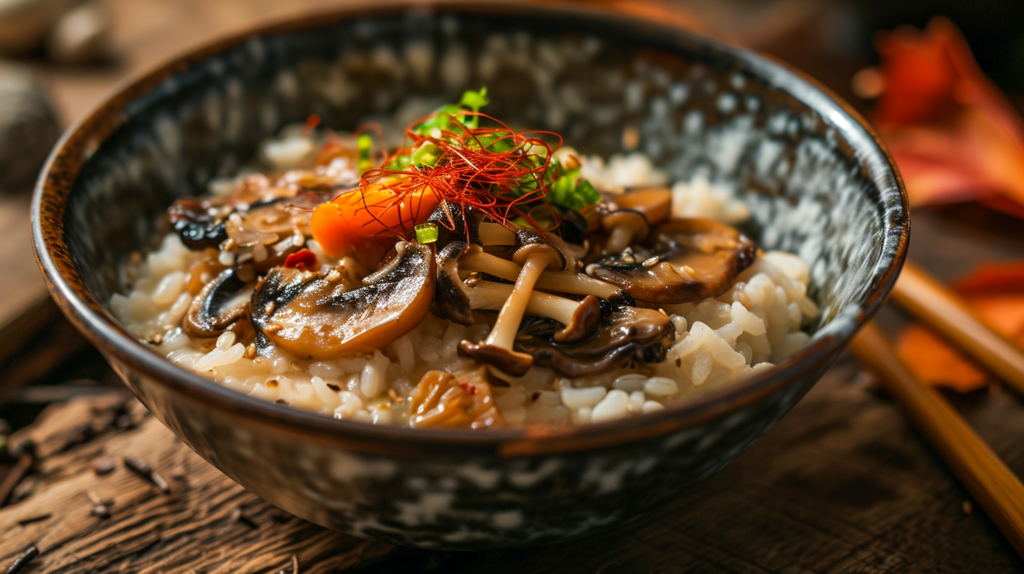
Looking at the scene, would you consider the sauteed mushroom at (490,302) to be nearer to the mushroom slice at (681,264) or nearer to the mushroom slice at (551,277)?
the mushroom slice at (551,277)

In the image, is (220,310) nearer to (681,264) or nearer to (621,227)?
(621,227)

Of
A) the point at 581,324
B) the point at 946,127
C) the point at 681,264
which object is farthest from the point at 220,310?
the point at 946,127

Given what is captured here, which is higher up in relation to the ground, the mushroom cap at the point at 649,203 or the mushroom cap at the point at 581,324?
the mushroom cap at the point at 649,203

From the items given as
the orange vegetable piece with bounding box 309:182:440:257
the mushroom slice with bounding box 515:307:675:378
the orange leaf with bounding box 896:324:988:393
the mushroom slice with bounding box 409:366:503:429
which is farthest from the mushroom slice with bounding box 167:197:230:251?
the orange leaf with bounding box 896:324:988:393

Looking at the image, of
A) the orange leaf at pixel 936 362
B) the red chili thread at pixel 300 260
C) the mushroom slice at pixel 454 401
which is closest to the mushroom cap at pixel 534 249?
the mushroom slice at pixel 454 401

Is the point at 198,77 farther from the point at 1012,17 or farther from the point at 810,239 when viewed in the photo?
the point at 1012,17

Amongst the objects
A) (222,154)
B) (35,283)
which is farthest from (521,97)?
(35,283)
